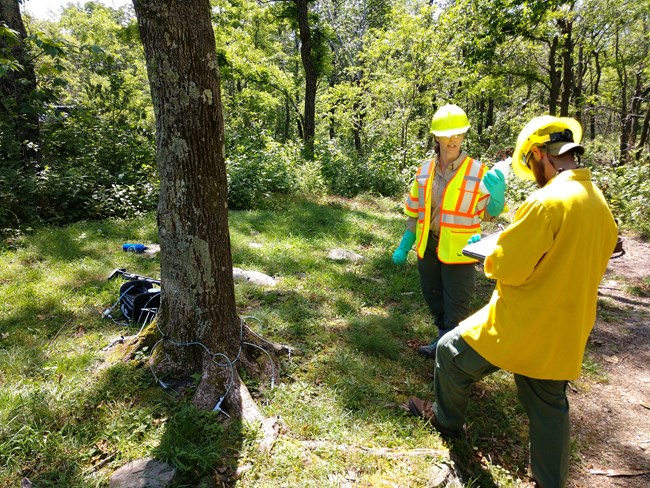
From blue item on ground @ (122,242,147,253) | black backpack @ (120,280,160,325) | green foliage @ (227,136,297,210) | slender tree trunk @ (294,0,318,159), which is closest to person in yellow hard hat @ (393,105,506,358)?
black backpack @ (120,280,160,325)

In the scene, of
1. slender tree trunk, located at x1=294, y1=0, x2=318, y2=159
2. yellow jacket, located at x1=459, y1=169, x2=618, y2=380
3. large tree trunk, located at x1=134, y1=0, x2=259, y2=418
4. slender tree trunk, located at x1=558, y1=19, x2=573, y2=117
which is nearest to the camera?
yellow jacket, located at x1=459, y1=169, x2=618, y2=380

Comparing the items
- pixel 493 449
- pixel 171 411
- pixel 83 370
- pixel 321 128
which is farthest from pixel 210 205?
pixel 321 128

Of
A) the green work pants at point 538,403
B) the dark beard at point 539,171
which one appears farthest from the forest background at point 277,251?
the dark beard at point 539,171

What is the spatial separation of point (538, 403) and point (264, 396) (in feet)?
5.98

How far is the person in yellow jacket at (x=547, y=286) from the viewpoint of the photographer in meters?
1.81

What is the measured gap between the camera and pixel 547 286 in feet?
6.26

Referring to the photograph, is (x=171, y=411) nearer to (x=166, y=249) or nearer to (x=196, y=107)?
(x=166, y=249)

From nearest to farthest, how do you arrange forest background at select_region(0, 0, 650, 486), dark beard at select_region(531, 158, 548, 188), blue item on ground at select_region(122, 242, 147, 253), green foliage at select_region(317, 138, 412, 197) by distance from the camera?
dark beard at select_region(531, 158, 548, 188) → forest background at select_region(0, 0, 650, 486) → blue item on ground at select_region(122, 242, 147, 253) → green foliage at select_region(317, 138, 412, 197)

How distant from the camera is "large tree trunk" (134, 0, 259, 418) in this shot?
2.28 meters

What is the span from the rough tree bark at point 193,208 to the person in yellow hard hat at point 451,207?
5.48 ft

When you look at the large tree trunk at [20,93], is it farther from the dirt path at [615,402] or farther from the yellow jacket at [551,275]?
the dirt path at [615,402]

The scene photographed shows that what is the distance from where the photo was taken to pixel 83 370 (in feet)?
9.82

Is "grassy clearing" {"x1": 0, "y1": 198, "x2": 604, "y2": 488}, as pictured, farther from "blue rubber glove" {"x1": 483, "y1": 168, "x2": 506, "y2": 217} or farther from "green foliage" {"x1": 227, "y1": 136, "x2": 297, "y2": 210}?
"green foliage" {"x1": 227, "y1": 136, "x2": 297, "y2": 210}

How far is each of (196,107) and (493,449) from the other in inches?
121
